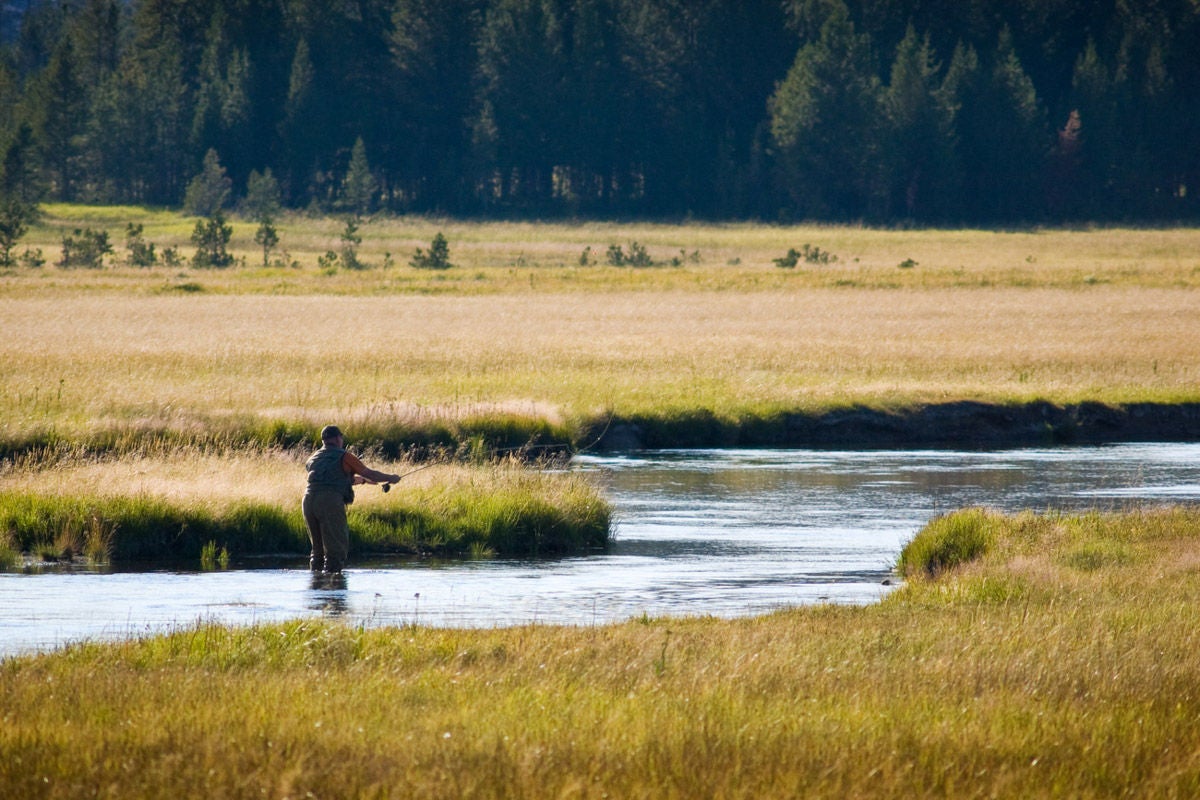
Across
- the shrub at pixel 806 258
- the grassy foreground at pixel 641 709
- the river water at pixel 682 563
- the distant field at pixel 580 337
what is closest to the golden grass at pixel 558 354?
the distant field at pixel 580 337

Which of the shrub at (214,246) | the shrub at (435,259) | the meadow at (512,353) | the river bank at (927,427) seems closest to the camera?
the meadow at (512,353)

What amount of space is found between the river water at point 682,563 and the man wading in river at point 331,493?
36 centimetres

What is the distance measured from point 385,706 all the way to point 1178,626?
632cm

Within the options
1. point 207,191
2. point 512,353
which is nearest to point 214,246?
point 512,353

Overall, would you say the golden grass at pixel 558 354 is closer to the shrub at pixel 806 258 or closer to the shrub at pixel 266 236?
the shrub at pixel 806 258

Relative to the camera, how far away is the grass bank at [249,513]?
62.8ft

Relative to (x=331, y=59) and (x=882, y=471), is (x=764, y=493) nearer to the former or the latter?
(x=882, y=471)

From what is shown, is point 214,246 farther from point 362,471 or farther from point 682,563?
point 362,471

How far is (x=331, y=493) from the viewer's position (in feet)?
54.4

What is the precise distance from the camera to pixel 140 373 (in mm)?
35938

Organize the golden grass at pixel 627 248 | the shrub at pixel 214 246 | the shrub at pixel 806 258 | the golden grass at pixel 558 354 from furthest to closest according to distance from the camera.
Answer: the shrub at pixel 806 258, the shrub at pixel 214 246, the golden grass at pixel 627 248, the golden grass at pixel 558 354

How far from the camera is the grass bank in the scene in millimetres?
19141

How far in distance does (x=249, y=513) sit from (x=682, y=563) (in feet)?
18.1

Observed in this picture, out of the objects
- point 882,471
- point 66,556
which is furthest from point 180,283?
point 66,556
